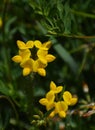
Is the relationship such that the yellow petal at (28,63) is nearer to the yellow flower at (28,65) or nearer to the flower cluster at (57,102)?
the yellow flower at (28,65)

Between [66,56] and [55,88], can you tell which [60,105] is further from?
[66,56]

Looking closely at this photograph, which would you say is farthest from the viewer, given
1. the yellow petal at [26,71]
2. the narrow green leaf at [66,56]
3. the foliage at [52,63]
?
the narrow green leaf at [66,56]

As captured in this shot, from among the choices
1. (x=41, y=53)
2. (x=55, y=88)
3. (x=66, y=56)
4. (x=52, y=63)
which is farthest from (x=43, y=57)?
(x=52, y=63)

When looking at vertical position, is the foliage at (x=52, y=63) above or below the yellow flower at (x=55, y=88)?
below

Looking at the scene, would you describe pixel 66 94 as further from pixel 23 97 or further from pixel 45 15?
pixel 23 97

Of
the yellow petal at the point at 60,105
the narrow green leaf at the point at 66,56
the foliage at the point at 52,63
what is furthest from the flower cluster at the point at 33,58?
the narrow green leaf at the point at 66,56

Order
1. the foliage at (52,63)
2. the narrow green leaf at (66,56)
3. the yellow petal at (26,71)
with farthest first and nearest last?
1. the narrow green leaf at (66,56)
2. the foliage at (52,63)
3. the yellow petal at (26,71)

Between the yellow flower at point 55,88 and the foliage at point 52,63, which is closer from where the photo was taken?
the yellow flower at point 55,88

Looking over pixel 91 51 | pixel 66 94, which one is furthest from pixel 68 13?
pixel 91 51

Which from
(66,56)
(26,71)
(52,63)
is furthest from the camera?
(52,63)

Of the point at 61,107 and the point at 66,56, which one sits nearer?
the point at 61,107

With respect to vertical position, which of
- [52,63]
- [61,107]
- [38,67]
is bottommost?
[52,63]
